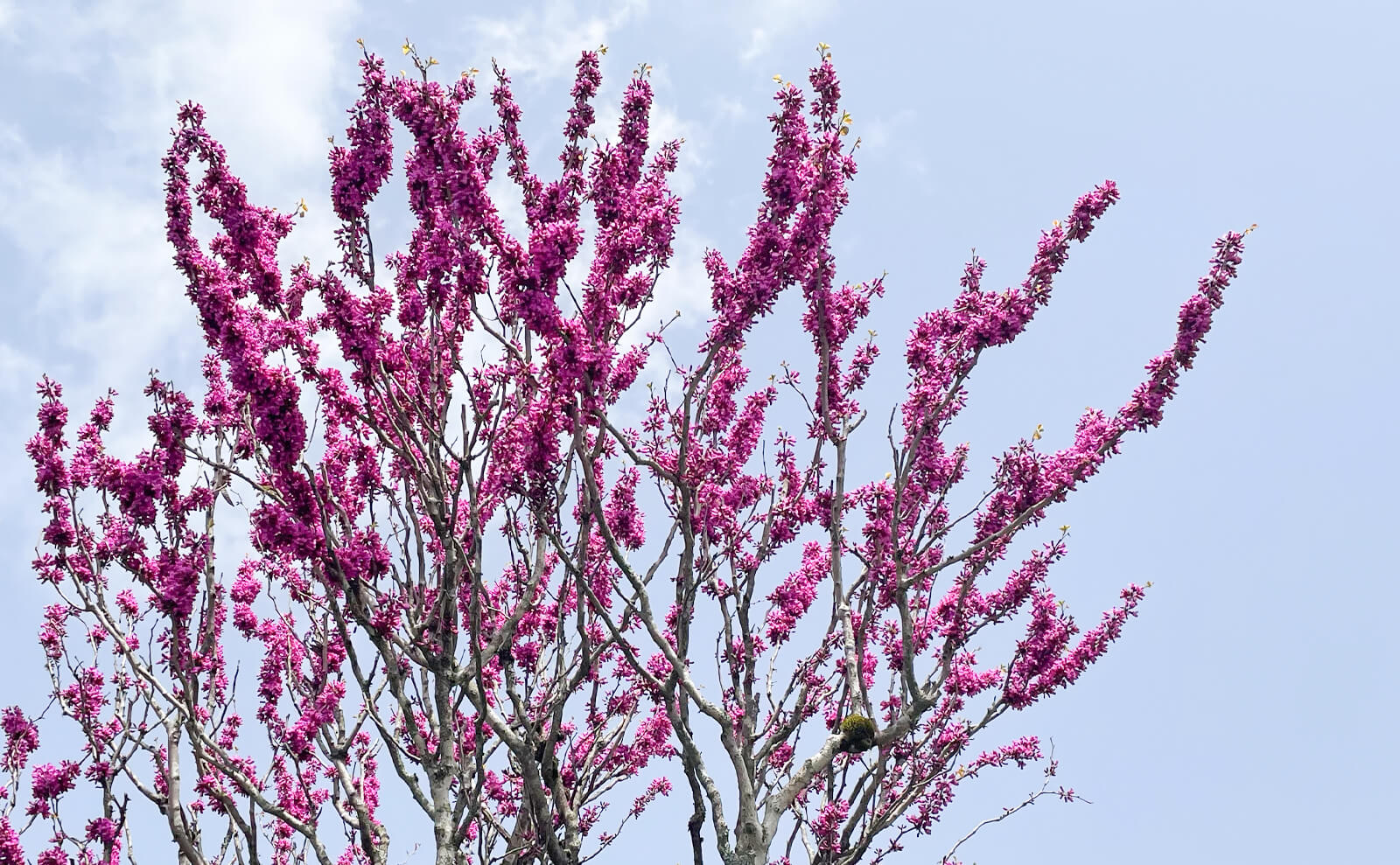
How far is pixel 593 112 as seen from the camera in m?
9.44

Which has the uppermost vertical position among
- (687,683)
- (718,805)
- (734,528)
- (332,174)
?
(332,174)

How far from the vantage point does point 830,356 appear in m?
10.1

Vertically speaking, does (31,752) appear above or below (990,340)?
below

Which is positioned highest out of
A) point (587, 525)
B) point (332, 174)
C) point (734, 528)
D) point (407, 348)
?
point (332, 174)

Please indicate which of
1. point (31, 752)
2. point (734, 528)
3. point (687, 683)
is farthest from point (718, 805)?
point (31, 752)

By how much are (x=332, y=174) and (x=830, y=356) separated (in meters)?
4.68

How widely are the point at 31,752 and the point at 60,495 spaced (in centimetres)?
360

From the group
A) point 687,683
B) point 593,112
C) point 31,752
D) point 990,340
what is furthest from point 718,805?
point 31,752

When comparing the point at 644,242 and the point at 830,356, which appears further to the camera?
the point at 830,356

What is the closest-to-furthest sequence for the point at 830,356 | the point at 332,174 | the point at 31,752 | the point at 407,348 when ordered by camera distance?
the point at 332,174 < the point at 407,348 < the point at 830,356 < the point at 31,752

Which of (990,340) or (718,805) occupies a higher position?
(990,340)

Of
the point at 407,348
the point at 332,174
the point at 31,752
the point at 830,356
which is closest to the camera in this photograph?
the point at 332,174

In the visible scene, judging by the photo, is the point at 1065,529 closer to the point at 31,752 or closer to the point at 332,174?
the point at 332,174

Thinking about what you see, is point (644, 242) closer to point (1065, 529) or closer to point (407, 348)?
point (407, 348)
